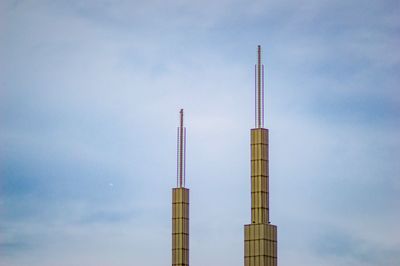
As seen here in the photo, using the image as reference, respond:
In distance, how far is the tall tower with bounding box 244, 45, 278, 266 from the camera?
99938 millimetres

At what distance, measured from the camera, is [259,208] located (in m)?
102

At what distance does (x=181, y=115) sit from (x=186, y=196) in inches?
345

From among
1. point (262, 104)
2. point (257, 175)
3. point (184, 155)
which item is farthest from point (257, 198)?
point (184, 155)

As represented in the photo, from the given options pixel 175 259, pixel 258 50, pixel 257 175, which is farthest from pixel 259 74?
pixel 175 259

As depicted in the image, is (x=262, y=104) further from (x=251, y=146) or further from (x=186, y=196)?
(x=186, y=196)

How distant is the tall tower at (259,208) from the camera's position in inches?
3935

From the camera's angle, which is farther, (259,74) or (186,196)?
(186,196)

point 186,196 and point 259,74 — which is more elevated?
point 259,74

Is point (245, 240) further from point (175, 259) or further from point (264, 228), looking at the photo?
point (175, 259)

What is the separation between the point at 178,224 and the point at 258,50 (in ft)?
77.2

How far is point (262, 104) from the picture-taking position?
104688 millimetres

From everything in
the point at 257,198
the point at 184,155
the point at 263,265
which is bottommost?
the point at 263,265

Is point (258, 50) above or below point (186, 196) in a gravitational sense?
above

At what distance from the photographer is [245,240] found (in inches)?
3974
